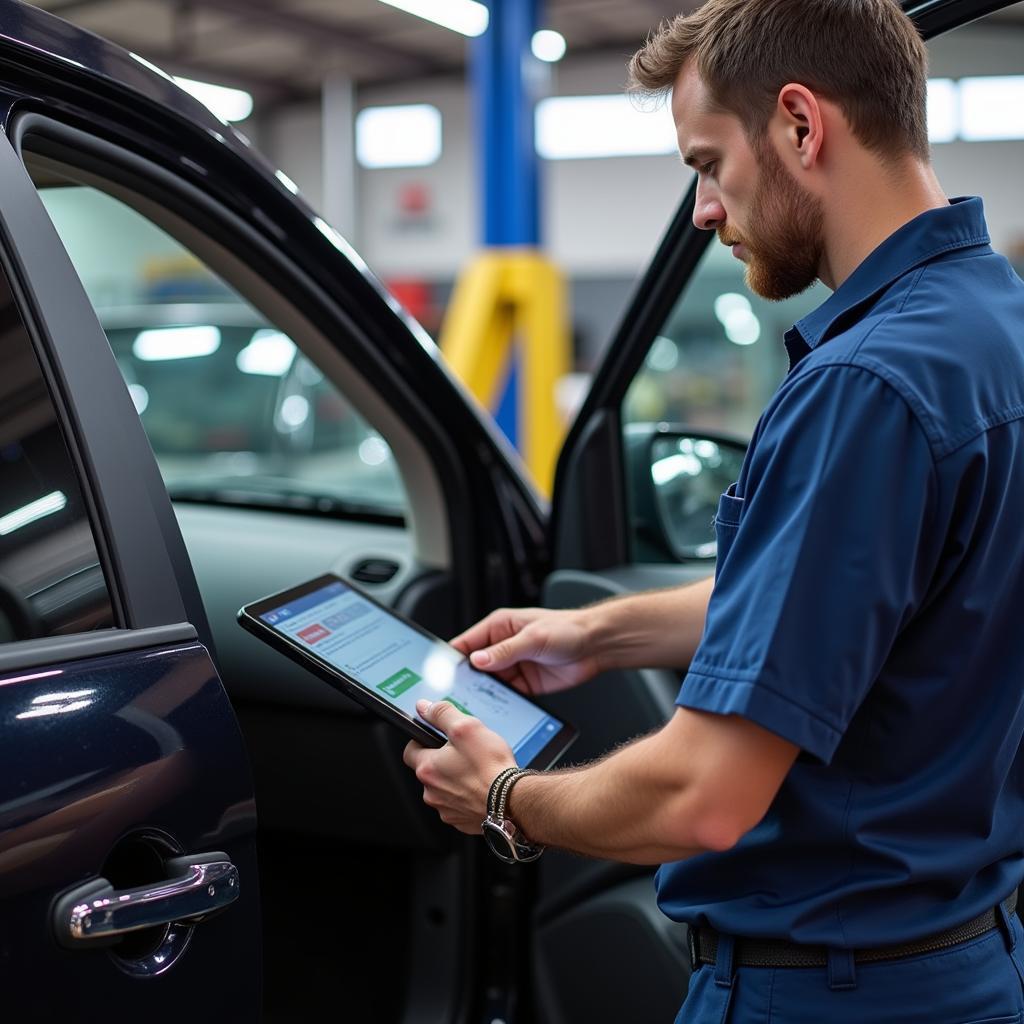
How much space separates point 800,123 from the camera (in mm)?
1238

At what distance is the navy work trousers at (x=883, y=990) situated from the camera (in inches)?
48.7

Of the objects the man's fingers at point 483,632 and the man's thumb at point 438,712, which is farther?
the man's fingers at point 483,632

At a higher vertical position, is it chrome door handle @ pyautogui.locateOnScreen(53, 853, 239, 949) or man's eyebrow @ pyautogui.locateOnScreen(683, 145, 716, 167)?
man's eyebrow @ pyautogui.locateOnScreen(683, 145, 716, 167)

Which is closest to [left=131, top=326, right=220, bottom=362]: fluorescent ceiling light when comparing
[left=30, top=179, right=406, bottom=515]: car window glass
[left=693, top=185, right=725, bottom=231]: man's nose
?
[left=30, top=179, right=406, bottom=515]: car window glass

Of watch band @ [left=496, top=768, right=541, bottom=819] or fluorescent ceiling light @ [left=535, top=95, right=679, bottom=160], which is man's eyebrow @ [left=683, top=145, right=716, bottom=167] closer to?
watch band @ [left=496, top=768, right=541, bottom=819]

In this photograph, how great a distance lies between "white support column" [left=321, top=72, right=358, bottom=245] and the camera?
1741 centimetres

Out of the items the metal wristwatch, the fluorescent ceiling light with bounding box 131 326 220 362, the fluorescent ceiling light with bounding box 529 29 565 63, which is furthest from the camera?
the fluorescent ceiling light with bounding box 529 29 565 63

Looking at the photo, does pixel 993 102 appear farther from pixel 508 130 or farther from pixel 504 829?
pixel 508 130

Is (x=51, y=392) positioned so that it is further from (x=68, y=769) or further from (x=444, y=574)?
(x=444, y=574)

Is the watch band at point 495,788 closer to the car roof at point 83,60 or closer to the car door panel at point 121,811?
the car door panel at point 121,811

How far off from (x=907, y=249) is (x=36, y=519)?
2.91 feet

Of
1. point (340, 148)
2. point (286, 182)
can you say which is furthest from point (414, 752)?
point (340, 148)

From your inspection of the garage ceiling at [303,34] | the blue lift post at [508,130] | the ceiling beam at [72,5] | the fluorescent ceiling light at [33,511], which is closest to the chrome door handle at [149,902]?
the fluorescent ceiling light at [33,511]

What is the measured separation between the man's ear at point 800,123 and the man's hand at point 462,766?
0.68m
